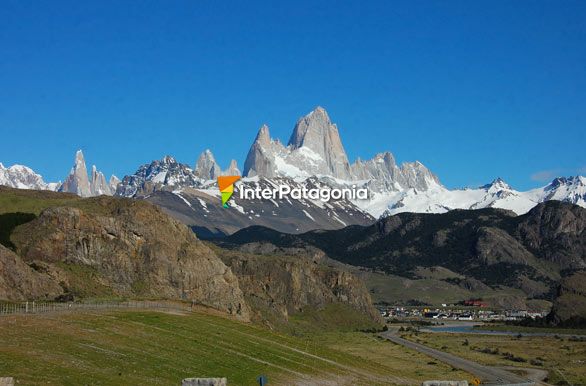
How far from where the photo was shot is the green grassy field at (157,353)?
166ft

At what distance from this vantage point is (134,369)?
55.1 metres

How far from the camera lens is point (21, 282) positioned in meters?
108

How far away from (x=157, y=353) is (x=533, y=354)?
11090 cm

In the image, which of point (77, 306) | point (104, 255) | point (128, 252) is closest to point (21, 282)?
point (77, 306)

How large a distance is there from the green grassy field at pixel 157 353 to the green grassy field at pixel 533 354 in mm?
28026

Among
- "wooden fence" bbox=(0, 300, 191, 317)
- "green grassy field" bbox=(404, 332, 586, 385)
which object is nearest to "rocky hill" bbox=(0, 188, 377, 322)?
"wooden fence" bbox=(0, 300, 191, 317)

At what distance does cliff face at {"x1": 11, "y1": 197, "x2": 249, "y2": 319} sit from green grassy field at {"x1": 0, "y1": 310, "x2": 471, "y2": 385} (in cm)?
4322

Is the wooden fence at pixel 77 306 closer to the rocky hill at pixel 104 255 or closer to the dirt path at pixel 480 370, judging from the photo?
the rocky hill at pixel 104 255

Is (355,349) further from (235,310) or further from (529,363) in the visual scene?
(529,363)

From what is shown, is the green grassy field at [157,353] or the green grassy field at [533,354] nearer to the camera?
the green grassy field at [157,353]

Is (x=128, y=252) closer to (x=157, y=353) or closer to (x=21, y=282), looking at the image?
(x=21, y=282)

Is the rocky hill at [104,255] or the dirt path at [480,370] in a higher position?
the rocky hill at [104,255]

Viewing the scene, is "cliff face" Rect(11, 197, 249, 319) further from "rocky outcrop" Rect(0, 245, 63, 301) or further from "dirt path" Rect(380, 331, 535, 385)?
"dirt path" Rect(380, 331, 535, 385)

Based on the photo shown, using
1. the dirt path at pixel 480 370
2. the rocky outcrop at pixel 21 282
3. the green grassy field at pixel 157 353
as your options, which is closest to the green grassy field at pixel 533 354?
the dirt path at pixel 480 370
